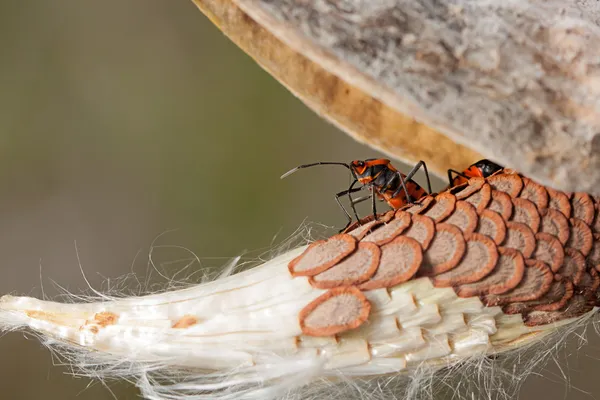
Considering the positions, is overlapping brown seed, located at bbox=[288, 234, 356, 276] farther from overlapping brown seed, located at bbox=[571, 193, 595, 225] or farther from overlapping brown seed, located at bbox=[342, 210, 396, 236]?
overlapping brown seed, located at bbox=[571, 193, 595, 225]

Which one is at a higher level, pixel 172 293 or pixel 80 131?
pixel 172 293

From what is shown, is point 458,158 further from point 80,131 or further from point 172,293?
point 80,131

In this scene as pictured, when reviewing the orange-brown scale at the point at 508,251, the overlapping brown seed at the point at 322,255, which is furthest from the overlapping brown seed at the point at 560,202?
the overlapping brown seed at the point at 322,255

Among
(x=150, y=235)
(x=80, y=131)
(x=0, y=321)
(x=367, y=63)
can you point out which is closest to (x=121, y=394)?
(x=150, y=235)

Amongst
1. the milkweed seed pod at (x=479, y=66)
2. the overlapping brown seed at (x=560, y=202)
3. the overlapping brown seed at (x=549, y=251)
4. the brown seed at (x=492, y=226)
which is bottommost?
the overlapping brown seed at (x=549, y=251)

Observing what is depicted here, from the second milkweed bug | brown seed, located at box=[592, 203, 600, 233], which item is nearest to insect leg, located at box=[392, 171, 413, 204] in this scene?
the second milkweed bug

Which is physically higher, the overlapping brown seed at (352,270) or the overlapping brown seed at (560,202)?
the overlapping brown seed at (560,202)

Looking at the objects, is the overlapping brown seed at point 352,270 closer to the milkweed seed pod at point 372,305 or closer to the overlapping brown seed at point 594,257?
the milkweed seed pod at point 372,305

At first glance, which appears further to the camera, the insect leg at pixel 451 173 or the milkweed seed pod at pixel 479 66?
the insect leg at pixel 451 173
